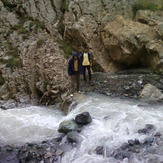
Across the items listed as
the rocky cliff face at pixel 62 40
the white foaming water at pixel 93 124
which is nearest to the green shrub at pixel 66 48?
the rocky cliff face at pixel 62 40

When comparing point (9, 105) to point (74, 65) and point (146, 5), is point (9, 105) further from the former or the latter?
point (146, 5)

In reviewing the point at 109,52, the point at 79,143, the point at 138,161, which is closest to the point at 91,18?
the point at 109,52

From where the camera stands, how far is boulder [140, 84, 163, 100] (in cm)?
1031

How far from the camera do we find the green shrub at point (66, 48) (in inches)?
564

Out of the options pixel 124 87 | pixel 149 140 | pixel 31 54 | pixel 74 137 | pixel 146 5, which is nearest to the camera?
pixel 149 140

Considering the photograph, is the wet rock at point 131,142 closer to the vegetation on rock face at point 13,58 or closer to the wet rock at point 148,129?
the wet rock at point 148,129

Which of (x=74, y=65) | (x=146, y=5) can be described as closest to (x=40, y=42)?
(x=74, y=65)

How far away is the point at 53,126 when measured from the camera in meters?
8.78

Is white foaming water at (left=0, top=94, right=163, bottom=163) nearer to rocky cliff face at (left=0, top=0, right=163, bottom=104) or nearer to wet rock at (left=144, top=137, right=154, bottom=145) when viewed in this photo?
wet rock at (left=144, top=137, right=154, bottom=145)

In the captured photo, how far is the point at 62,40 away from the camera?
15.6m

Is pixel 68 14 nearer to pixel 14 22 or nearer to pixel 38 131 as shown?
pixel 14 22

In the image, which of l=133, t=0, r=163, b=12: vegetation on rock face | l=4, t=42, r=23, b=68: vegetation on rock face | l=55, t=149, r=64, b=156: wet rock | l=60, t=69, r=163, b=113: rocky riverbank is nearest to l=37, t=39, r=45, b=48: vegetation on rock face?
l=4, t=42, r=23, b=68: vegetation on rock face

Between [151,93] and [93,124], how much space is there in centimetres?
382

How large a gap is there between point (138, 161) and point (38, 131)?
399cm
